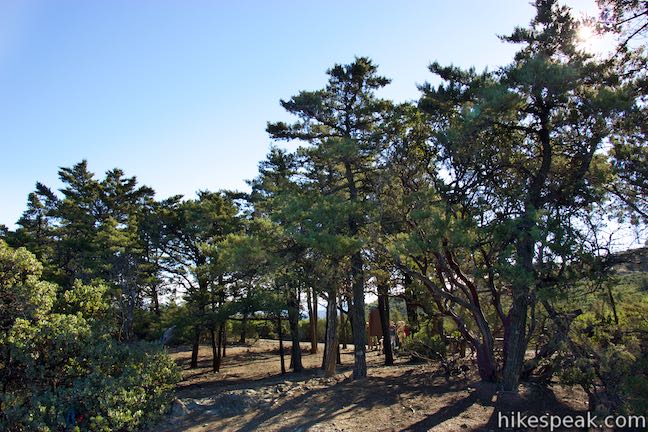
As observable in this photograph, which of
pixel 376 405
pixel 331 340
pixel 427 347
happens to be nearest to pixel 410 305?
pixel 427 347

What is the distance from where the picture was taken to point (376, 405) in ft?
34.0

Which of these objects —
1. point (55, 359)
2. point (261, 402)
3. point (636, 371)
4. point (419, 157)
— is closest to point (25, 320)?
point (55, 359)

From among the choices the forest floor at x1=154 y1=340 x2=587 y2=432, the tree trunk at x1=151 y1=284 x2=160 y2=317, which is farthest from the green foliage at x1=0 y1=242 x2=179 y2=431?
the tree trunk at x1=151 y1=284 x2=160 y2=317

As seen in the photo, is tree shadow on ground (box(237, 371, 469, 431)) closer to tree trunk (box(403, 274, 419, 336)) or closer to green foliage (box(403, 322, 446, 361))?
green foliage (box(403, 322, 446, 361))

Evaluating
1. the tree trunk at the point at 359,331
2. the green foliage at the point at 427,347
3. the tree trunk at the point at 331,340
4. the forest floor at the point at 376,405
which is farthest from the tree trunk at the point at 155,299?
the green foliage at the point at 427,347

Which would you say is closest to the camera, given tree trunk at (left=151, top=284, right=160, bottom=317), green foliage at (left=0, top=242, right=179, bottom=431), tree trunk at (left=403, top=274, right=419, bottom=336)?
green foliage at (left=0, top=242, right=179, bottom=431)

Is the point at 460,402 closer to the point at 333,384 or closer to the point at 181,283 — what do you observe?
the point at 333,384

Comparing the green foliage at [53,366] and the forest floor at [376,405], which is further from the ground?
the green foliage at [53,366]

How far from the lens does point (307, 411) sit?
10.2 m

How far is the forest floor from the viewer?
8.98 metres

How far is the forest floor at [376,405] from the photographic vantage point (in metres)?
8.98

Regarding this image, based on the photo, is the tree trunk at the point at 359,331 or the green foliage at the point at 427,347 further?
the green foliage at the point at 427,347

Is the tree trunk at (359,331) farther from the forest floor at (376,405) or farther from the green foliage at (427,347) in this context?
the green foliage at (427,347)

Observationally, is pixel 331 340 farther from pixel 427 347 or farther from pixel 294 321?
pixel 294 321
